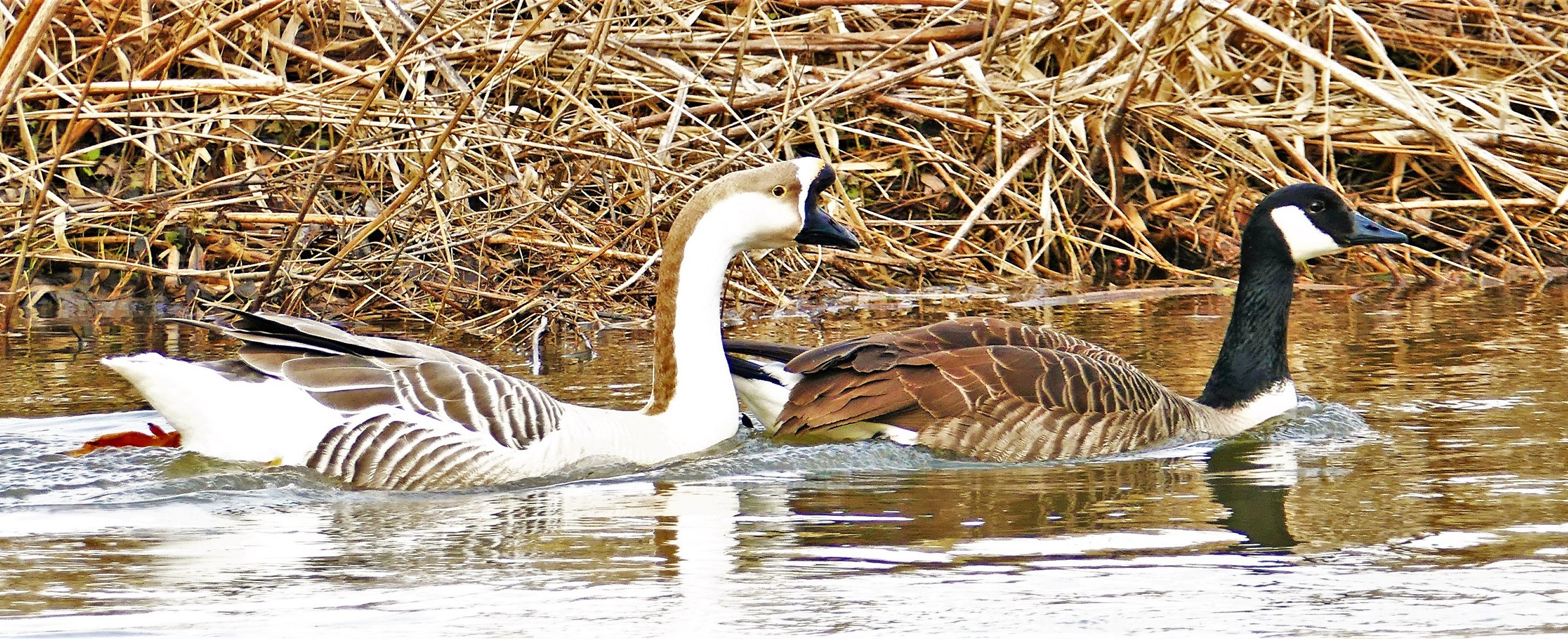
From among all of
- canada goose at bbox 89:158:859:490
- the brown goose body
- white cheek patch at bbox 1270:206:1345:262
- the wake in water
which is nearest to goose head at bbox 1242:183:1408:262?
white cheek patch at bbox 1270:206:1345:262

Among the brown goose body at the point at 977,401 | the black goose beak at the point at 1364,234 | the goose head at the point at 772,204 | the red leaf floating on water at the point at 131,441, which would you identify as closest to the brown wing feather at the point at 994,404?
the brown goose body at the point at 977,401

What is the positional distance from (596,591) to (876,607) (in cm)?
65

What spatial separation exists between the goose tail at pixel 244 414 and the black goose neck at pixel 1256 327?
3294mm

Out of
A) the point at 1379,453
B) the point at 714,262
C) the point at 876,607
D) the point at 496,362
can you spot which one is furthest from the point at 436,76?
the point at 876,607

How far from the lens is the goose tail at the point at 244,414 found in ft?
18.3

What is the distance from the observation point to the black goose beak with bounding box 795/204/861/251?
613 centimetres

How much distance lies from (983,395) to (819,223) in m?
0.82

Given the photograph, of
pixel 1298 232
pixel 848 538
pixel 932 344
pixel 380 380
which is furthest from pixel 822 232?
pixel 1298 232

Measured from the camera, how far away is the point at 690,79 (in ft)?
33.3

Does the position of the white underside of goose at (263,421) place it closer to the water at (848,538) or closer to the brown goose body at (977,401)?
the water at (848,538)

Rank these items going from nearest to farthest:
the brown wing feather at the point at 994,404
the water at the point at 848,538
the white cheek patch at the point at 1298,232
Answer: the water at the point at 848,538
the brown wing feather at the point at 994,404
the white cheek patch at the point at 1298,232

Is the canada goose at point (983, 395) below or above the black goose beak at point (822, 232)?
below

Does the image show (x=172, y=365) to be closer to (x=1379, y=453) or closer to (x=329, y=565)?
(x=329, y=565)

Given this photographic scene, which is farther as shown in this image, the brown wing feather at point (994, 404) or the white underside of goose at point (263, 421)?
the brown wing feather at point (994, 404)
